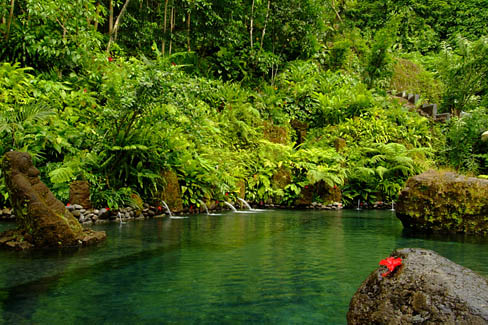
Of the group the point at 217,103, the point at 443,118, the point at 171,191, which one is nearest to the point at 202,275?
the point at 171,191

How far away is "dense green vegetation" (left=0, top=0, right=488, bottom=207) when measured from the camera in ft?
26.1

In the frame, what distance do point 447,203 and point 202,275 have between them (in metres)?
4.82

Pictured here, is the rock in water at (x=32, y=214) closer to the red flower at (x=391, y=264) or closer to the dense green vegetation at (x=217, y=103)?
the dense green vegetation at (x=217, y=103)

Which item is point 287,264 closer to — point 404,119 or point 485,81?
point 404,119

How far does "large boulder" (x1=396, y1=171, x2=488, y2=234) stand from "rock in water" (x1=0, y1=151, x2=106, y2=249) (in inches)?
214

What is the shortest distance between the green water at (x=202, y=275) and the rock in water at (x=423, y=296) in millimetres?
592

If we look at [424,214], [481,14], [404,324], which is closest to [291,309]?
[404,324]

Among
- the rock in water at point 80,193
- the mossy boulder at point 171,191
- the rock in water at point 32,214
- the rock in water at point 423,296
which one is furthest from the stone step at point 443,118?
the rock in water at point 423,296

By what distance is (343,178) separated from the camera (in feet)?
39.7

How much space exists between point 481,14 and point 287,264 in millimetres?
32737

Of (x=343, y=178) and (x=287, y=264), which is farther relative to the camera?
(x=343, y=178)

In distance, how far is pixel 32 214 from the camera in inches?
187

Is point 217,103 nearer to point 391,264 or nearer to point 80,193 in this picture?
point 80,193

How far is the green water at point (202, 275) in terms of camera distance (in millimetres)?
2777
